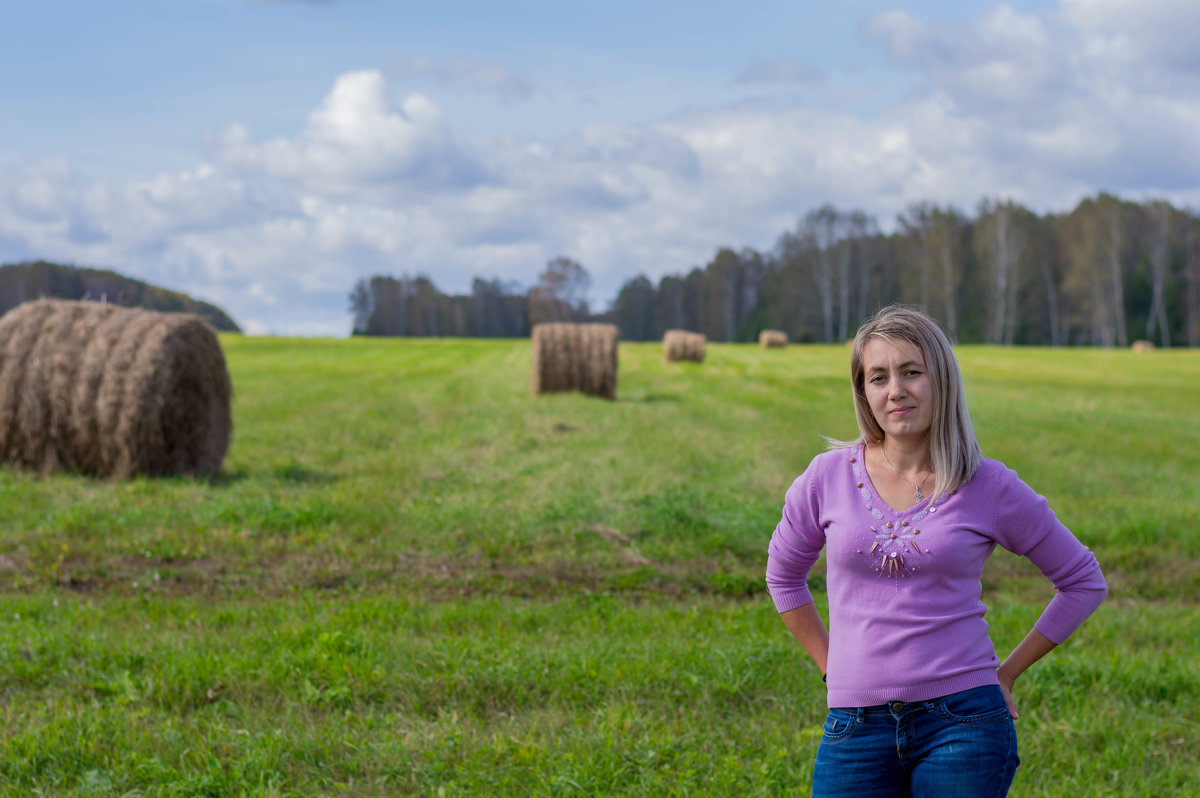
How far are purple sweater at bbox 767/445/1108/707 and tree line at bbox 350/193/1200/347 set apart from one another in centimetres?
6423

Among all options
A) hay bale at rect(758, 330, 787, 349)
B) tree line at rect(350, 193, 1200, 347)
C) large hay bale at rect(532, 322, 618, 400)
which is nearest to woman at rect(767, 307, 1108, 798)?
large hay bale at rect(532, 322, 618, 400)

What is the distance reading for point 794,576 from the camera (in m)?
3.03

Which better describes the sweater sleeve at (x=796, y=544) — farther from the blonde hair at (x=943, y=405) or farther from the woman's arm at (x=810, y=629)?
the blonde hair at (x=943, y=405)

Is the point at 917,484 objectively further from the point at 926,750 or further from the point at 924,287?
the point at 924,287

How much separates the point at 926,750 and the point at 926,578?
1.50ft

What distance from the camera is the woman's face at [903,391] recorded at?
276cm

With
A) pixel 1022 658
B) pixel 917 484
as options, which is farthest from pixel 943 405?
pixel 1022 658

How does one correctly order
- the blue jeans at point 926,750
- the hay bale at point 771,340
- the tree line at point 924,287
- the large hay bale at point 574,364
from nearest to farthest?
the blue jeans at point 926,750 < the large hay bale at point 574,364 < the hay bale at point 771,340 < the tree line at point 924,287

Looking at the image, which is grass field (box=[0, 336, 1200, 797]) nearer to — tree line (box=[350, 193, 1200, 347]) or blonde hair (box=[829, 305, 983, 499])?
blonde hair (box=[829, 305, 983, 499])

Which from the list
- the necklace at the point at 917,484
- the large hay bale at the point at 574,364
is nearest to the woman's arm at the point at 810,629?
the necklace at the point at 917,484

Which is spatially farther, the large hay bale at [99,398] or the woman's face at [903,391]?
the large hay bale at [99,398]

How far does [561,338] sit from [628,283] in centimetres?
6619

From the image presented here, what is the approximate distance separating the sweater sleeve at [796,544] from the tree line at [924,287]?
64.2 metres

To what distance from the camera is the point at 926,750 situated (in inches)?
104
